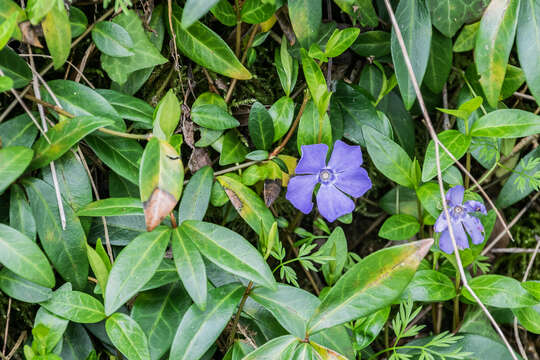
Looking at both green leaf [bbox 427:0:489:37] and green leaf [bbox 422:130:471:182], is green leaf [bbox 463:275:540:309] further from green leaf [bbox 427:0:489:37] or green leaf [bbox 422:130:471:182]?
green leaf [bbox 427:0:489:37]

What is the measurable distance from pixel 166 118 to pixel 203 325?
43 cm

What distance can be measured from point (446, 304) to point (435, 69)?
2.21ft

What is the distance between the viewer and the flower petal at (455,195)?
1.21m

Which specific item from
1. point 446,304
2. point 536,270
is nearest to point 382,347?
point 446,304

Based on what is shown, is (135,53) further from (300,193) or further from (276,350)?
(276,350)

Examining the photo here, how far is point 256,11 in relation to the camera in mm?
1150

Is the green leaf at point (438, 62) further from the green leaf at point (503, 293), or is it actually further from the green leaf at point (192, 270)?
the green leaf at point (192, 270)

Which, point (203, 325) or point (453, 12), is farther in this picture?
point (453, 12)

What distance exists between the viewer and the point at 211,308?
1.04m

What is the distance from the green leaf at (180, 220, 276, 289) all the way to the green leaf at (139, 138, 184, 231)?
0.44 feet

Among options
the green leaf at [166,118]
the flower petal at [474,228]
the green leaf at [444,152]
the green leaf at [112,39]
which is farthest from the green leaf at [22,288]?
the flower petal at [474,228]

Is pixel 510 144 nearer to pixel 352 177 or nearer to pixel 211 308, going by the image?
pixel 352 177

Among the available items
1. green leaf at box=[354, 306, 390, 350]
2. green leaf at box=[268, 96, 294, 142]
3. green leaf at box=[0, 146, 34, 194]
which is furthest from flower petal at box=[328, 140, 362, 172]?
green leaf at box=[0, 146, 34, 194]

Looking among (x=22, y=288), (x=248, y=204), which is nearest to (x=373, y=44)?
(x=248, y=204)
